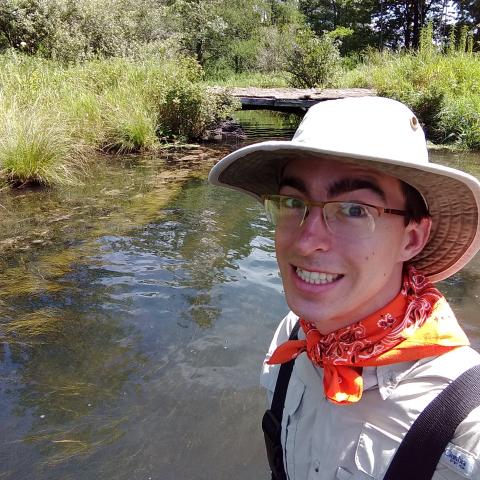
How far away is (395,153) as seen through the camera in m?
1.23

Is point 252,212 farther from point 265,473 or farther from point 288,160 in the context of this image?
point 288,160

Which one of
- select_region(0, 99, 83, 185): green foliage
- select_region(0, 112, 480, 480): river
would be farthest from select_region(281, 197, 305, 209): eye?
select_region(0, 99, 83, 185): green foliage

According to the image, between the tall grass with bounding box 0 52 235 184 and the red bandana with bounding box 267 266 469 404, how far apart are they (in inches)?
291

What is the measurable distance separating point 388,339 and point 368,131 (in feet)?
1.70

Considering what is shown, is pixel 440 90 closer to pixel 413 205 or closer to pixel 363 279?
pixel 413 205

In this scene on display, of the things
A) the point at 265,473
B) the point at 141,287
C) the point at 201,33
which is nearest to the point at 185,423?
the point at 265,473

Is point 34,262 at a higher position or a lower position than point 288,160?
lower

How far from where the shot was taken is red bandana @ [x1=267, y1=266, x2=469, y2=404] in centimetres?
121

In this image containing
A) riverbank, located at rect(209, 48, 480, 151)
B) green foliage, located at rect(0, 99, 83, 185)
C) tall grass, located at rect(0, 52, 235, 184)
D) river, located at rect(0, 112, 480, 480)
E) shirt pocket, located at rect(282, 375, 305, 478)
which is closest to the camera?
shirt pocket, located at rect(282, 375, 305, 478)

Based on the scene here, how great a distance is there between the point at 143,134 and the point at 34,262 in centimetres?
644

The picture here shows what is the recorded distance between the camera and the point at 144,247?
5793 millimetres

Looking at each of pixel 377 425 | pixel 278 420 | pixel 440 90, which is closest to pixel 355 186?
pixel 377 425

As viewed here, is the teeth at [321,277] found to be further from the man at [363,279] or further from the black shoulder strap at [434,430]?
the black shoulder strap at [434,430]

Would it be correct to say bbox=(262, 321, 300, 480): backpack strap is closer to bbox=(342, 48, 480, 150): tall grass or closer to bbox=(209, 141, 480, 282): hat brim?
bbox=(209, 141, 480, 282): hat brim
